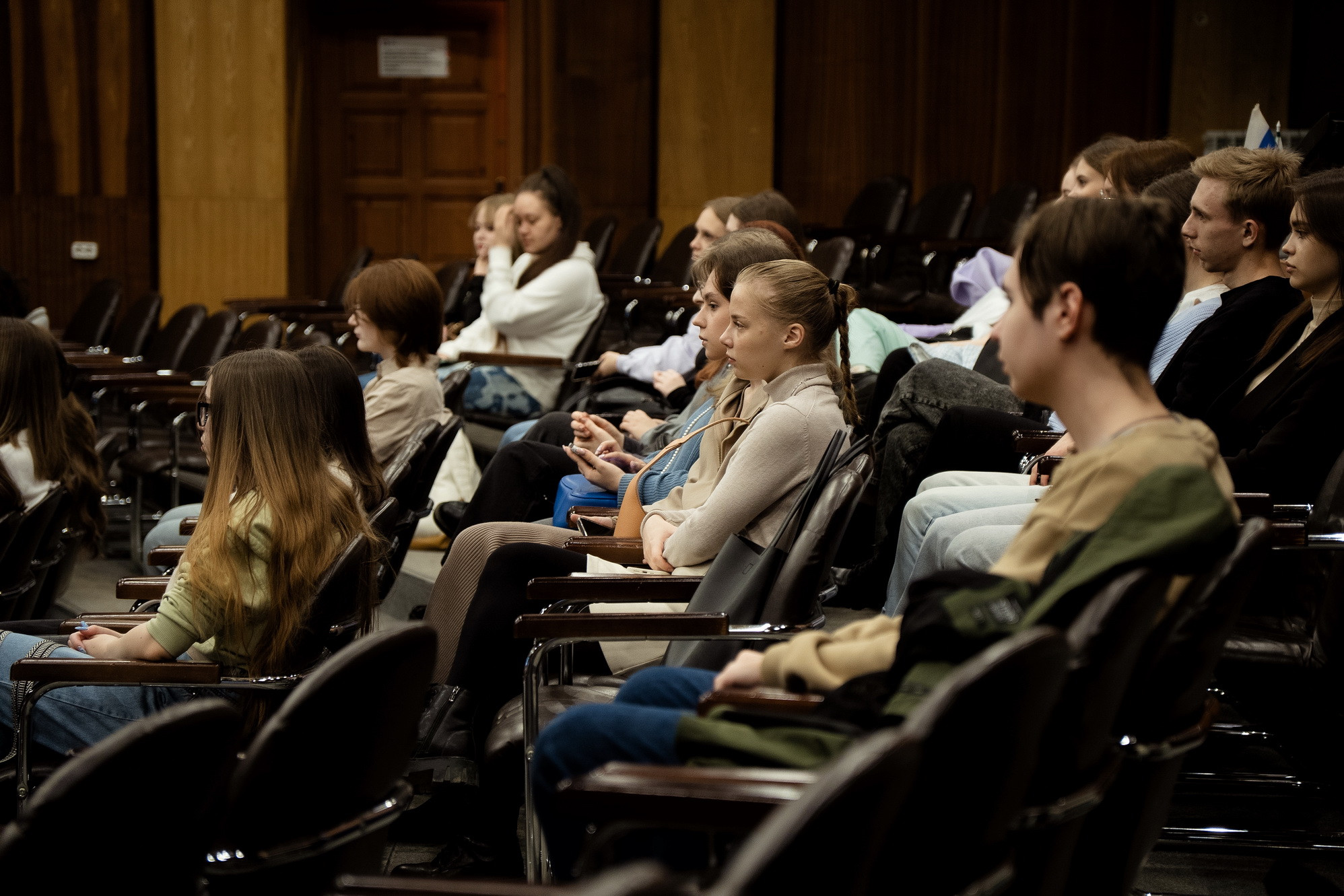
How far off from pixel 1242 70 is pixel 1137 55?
1.84ft

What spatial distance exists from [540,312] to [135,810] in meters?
3.72

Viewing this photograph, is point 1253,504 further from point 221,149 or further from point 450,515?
point 221,149

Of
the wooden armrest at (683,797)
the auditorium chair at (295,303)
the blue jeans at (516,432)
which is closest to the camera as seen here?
the wooden armrest at (683,797)

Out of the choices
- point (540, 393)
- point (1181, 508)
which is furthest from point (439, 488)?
point (1181, 508)

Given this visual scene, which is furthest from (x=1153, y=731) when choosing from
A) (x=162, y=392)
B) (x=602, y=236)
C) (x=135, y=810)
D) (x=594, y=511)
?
(x=602, y=236)

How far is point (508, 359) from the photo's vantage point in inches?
180

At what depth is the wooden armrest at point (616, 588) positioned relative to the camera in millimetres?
2113

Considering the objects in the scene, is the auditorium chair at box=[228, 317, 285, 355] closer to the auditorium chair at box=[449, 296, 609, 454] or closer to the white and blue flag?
the auditorium chair at box=[449, 296, 609, 454]

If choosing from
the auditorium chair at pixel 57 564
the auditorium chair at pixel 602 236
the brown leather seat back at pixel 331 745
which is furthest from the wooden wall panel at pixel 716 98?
the brown leather seat back at pixel 331 745

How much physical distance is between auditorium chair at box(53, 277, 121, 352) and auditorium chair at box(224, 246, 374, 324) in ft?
1.86

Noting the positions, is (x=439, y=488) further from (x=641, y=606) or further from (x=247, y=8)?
(x=247, y=8)

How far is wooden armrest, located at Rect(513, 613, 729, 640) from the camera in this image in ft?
6.31

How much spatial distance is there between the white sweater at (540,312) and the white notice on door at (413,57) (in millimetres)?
3987

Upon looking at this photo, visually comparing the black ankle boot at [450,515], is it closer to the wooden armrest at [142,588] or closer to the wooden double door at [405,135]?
the wooden armrest at [142,588]
